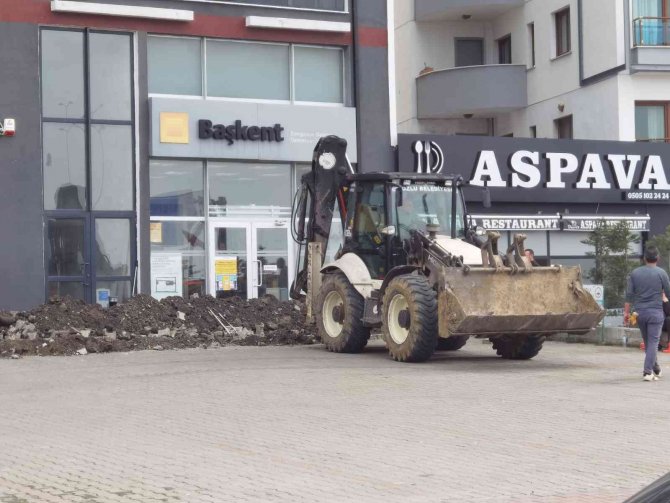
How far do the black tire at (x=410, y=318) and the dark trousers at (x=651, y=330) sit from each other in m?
3.19

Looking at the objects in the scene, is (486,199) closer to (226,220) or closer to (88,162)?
(226,220)

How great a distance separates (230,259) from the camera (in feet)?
93.4

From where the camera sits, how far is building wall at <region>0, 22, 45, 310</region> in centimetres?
2623

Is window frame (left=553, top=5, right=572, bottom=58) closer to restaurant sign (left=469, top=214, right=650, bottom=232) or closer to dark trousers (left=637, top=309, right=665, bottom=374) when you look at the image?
restaurant sign (left=469, top=214, right=650, bottom=232)

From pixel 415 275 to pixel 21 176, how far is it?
11715 millimetres

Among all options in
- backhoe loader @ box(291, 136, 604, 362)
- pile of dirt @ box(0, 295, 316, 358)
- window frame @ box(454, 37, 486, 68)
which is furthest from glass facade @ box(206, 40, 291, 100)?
window frame @ box(454, 37, 486, 68)

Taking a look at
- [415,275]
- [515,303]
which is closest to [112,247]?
[415,275]

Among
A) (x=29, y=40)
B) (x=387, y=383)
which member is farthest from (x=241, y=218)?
(x=387, y=383)

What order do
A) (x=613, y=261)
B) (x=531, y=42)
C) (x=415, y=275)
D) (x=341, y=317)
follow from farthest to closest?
(x=531, y=42), (x=613, y=261), (x=341, y=317), (x=415, y=275)

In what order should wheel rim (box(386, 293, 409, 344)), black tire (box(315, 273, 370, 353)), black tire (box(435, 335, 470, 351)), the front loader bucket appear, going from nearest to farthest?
the front loader bucket → wheel rim (box(386, 293, 409, 344)) → black tire (box(315, 273, 370, 353)) → black tire (box(435, 335, 470, 351))

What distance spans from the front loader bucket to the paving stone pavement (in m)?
0.68

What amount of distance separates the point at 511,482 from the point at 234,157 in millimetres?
20641

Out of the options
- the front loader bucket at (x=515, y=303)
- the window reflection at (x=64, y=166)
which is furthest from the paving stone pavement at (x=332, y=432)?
the window reflection at (x=64, y=166)

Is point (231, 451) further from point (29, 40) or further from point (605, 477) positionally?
point (29, 40)
